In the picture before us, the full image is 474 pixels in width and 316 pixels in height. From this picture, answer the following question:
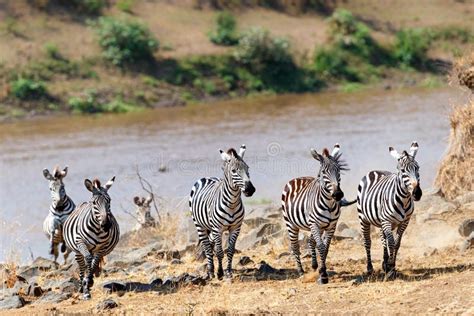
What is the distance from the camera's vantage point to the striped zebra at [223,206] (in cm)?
1165

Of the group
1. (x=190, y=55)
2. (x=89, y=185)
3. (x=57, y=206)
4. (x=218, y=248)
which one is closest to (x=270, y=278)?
(x=218, y=248)

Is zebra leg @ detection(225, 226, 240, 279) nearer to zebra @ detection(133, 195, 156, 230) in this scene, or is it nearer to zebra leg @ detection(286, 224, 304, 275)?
zebra leg @ detection(286, 224, 304, 275)

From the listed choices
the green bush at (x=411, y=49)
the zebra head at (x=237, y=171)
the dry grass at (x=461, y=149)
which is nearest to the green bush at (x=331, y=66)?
the green bush at (x=411, y=49)

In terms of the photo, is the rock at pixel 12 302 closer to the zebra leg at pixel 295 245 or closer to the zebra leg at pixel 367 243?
the zebra leg at pixel 295 245

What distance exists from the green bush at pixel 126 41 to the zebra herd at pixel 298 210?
29.9 metres

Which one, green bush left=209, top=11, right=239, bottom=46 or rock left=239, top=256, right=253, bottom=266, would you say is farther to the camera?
green bush left=209, top=11, right=239, bottom=46

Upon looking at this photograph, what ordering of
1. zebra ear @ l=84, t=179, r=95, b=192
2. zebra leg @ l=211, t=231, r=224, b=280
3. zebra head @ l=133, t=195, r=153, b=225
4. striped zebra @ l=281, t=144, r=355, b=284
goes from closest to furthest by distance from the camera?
striped zebra @ l=281, t=144, r=355, b=284, zebra ear @ l=84, t=179, r=95, b=192, zebra leg @ l=211, t=231, r=224, b=280, zebra head @ l=133, t=195, r=153, b=225

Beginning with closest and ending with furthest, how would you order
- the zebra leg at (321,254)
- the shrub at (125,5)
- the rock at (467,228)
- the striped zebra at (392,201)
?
the striped zebra at (392,201) → the zebra leg at (321,254) → the rock at (467,228) → the shrub at (125,5)

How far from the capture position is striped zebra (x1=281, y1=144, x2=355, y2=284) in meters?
11.1

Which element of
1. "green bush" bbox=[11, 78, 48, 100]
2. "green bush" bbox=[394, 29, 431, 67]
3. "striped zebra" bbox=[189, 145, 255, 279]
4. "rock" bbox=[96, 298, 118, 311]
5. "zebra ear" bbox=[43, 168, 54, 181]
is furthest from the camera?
"green bush" bbox=[394, 29, 431, 67]

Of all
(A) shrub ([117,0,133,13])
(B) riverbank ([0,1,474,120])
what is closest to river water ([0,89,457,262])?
(B) riverbank ([0,1,474,120])

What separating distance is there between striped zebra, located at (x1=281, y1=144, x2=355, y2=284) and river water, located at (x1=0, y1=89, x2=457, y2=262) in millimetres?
5054

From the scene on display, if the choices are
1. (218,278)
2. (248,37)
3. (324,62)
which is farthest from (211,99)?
(218,278)

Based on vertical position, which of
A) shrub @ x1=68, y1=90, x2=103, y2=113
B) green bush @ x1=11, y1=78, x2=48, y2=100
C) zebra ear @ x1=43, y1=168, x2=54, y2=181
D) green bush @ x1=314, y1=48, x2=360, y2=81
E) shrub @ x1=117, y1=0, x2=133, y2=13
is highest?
shrub @ x1=117, y1=0, x2=133, y2=13
